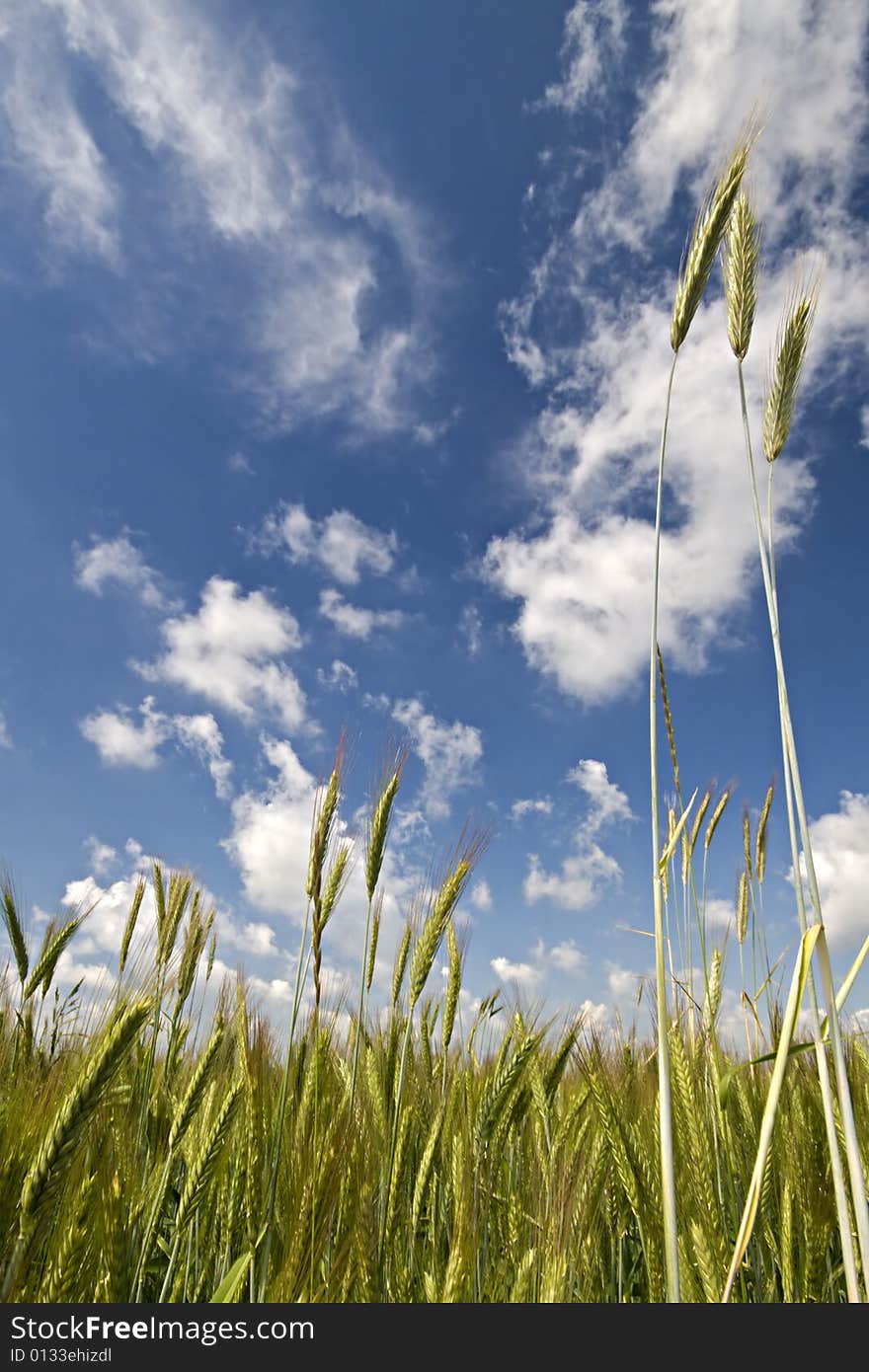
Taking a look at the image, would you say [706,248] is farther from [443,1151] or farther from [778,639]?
[443,1151]

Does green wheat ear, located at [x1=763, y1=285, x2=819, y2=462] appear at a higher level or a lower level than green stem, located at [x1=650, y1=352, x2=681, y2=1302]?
higher

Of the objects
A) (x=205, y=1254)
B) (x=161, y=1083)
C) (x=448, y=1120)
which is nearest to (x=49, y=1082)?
(x=205, y=1254)

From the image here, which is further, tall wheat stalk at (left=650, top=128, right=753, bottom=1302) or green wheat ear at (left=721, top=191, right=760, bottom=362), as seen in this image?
green wheat ear at (left=721, top=191, right=760, bottom=362)

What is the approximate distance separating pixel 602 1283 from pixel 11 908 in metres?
3.29

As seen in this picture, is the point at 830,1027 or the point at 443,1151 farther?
the point at 443,1151

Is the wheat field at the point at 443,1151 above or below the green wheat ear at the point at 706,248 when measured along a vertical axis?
below

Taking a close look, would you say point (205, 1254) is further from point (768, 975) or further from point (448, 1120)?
point (768, 975)

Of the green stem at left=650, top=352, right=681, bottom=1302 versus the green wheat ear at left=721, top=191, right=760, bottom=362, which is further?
the green wheat ear at left=721, top=191, right=760, bottom=362

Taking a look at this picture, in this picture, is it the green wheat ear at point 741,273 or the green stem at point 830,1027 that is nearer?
the green stem at point 830,1027

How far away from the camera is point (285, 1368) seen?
1.38 m

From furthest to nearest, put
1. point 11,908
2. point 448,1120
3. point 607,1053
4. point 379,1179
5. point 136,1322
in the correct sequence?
point 11,908
point 607,1053
point 448,1120
point 379,1179
point 136,1322

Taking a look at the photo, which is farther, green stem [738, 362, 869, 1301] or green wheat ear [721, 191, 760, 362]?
green wheat ear [721, 191, 760, 362]

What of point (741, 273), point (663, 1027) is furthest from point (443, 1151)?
point (741, 273)

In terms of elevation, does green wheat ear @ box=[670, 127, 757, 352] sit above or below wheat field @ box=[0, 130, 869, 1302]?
above
